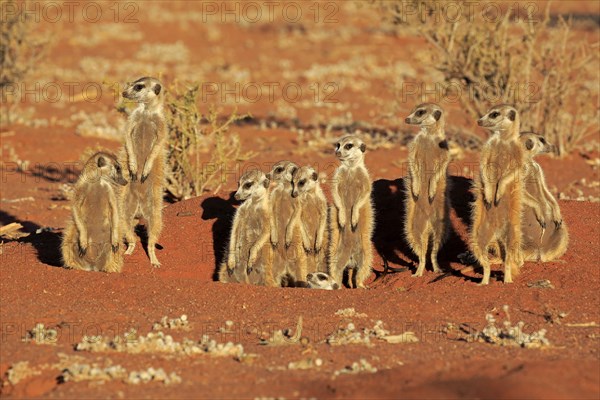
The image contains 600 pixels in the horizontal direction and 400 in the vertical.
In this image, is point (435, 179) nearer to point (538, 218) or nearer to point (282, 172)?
point (538, 218)

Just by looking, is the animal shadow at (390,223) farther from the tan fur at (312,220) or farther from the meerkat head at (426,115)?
the meerkat head at (426,115)

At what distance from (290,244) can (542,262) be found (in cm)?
222

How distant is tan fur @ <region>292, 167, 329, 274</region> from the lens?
952cm

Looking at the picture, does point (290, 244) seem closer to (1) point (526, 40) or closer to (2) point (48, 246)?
(2) point (48, 246)

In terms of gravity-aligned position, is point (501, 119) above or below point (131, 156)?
above

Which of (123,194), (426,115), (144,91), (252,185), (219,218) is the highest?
(144,91)

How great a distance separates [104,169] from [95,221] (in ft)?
1.48

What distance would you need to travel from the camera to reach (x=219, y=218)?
10.3m

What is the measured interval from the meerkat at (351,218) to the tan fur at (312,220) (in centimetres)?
13

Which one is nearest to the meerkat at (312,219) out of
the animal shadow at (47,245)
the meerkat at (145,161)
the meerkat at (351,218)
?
the meerkat at (351,218)

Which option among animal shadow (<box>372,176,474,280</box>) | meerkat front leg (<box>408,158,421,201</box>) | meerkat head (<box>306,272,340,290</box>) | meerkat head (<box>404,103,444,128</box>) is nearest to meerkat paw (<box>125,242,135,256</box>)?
meerkat head (<box>306,272,340,290</box>)

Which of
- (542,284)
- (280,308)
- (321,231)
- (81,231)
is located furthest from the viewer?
(321,231)

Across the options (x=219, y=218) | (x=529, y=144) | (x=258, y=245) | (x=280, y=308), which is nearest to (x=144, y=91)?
(x=219, y=218)

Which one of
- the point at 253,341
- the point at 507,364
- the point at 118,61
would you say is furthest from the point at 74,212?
the point at 118,61
